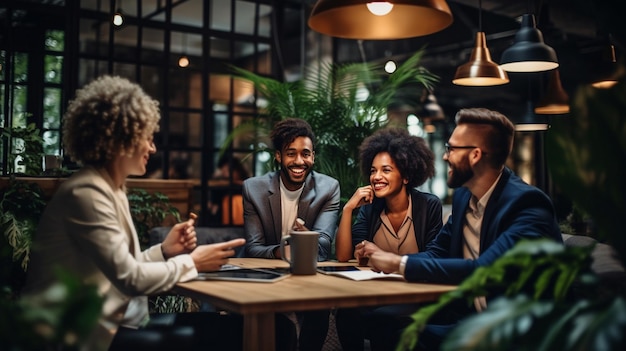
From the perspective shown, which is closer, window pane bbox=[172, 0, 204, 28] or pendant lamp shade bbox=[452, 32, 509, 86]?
pendant lamp shade bbox=[452, 32, 509, 86]

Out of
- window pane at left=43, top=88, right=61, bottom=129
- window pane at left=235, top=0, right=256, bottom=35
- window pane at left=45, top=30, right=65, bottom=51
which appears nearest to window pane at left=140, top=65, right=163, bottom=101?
window pane at left=235, top=0, right=256, bottom=35

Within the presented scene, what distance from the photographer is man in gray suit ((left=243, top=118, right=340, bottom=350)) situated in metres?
3.84

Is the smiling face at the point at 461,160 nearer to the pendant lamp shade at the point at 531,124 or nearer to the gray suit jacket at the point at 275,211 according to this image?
the gray suit jacket at the point at 275,211

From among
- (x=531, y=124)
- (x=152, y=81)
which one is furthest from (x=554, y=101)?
(x=152, y=81)

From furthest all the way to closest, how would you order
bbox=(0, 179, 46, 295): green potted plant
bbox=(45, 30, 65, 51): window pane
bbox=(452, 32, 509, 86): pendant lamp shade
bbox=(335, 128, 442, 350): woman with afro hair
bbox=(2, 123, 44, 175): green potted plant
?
bbox=(45, 30, 65, 51): window pane → bbox=(2, 123, 44, 175): green potted plant → bbox=(452, 32, 509, 86): pendant lamp shade → bbox=(0, 179, 46, 295): green potted plant → bbox=(335, 128, 442, 350): woman with afro hair

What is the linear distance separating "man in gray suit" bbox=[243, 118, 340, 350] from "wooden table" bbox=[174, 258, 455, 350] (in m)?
1.34

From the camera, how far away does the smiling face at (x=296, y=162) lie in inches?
155

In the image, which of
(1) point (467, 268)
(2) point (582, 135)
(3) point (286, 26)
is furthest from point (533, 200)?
(3) point (286, 26)

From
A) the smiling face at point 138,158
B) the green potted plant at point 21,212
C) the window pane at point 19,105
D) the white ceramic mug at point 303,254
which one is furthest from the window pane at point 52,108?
the white ceramic mug at point 303,254

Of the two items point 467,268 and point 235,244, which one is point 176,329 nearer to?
point 235,244

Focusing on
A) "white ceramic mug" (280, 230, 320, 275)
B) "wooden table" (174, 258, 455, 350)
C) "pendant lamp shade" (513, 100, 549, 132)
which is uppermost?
"pendant lamp shade" (513, 100, 549, 132)

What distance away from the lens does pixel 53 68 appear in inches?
242

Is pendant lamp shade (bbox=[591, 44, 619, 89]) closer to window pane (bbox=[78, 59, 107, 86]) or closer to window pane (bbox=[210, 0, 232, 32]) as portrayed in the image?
window pane (bbox=[210, 0, 232, 32])

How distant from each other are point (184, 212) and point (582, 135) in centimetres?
490
